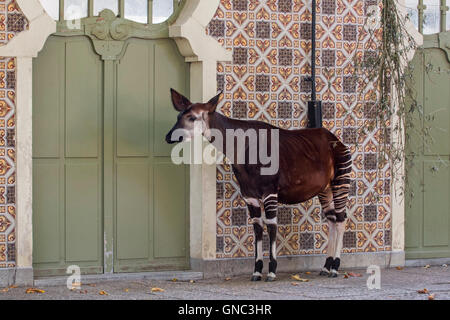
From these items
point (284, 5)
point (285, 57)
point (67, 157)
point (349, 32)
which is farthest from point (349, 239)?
point (67, 157)

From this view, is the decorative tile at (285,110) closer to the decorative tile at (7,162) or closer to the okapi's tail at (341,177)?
the okapi's tail at (341,177)

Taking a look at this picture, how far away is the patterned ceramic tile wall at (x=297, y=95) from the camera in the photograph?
11211 millimetres

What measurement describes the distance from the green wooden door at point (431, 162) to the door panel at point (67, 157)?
3897mm

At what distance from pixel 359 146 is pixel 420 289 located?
2.21m

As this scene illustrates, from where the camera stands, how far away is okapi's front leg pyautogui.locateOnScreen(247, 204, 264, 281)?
10.6 metres

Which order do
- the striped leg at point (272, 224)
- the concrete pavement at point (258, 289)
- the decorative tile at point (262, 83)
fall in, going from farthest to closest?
the decorative tile at point (262, 83)
the striped leg at point (272, 224)
the concrete pavement at point (258, 289)

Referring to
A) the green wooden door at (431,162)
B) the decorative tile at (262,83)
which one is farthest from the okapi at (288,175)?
the green wooden door at (431,162)

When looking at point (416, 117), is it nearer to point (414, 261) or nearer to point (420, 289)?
point (414, 261)

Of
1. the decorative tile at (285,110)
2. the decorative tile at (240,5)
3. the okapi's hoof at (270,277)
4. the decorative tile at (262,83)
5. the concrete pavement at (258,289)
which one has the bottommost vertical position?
the concrete pavement at (258,289)

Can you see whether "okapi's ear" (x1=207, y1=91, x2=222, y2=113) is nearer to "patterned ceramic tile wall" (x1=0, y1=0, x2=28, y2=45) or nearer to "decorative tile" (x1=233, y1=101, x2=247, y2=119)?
"decorative tile" (x1=233, y1=101, x2=247, y2=119)

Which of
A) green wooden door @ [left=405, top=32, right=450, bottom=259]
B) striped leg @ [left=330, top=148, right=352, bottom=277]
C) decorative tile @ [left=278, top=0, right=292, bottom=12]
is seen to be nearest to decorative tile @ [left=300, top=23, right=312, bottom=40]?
decorative tile @ [left=278, top=0, right=292, bottom=12]

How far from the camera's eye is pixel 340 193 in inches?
438

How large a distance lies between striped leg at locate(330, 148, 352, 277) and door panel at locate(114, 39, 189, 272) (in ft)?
5.41

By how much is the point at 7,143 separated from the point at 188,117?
185cm
